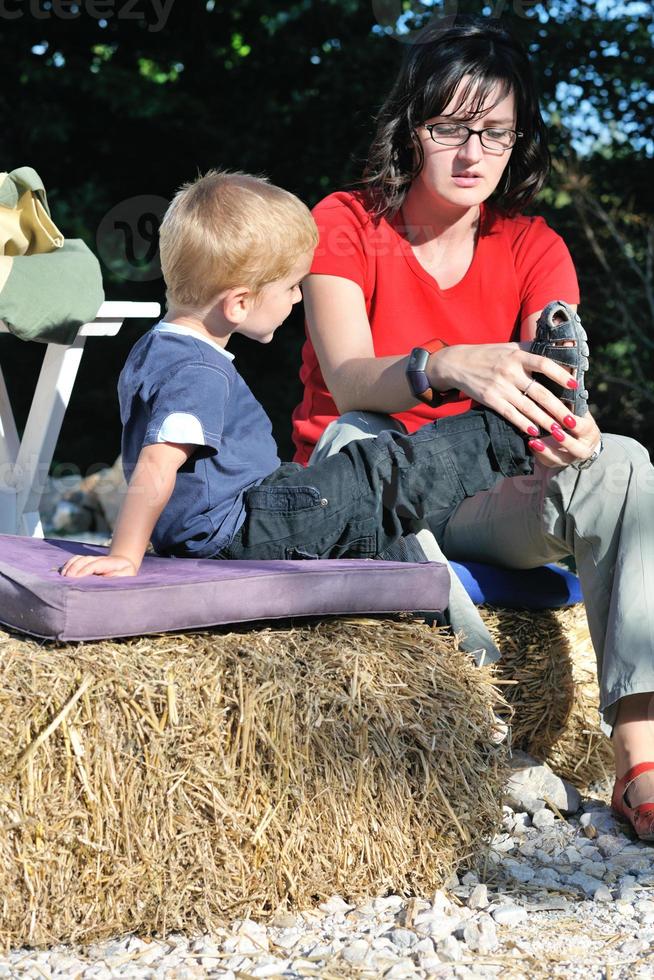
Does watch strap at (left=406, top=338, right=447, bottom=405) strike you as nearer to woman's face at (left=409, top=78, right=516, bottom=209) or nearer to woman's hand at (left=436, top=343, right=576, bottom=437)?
woman's hand at (left=436, top=343, right=576, bottom=437)

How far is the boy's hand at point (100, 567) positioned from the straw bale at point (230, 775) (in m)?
0.15

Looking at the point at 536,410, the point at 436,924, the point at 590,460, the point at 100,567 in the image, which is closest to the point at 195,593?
the point at 100,567

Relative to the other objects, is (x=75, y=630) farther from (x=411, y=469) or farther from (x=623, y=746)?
(x=623, y=746)

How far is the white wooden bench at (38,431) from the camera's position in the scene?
2.91 metres

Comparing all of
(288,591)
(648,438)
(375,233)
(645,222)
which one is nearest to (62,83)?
(645,222)

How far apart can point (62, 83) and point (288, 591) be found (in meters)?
5.38

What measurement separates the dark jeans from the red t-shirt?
15.0 inches

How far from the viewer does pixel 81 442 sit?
7.05m

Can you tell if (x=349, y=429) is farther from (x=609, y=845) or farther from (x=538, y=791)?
(x=609, y=845)

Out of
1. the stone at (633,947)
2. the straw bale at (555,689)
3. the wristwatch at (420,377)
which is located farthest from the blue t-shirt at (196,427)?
the stone at (633,947)

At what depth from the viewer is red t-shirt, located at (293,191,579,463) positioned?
8.68 ft

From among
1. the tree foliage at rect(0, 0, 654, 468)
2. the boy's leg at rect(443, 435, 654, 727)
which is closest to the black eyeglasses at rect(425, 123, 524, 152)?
the boy's leg at rect(443, 435, 654, 727)

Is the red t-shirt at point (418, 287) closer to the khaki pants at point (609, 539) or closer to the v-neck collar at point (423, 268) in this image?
the v-neck collar at point (423, 268)

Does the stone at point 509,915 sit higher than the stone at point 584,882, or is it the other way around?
the stone at point 509,915
